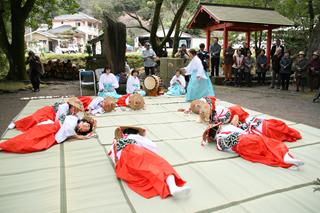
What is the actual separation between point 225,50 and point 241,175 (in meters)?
8.66

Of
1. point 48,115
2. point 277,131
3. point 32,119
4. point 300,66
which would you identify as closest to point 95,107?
point 48,115

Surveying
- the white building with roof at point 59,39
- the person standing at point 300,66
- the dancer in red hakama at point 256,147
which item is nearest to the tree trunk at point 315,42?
the person standing at point 300,66

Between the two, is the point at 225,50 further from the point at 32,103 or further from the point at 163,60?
the point at 32,103

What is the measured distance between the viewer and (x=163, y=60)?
10.5 meters

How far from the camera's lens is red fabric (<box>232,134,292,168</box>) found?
3673mm

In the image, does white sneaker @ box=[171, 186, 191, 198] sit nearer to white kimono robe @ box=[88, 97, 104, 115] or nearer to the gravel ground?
the gravel ground

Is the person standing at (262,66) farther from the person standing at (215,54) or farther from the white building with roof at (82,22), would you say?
the white building with roof at (82,22)

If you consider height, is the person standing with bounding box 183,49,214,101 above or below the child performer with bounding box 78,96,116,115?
above

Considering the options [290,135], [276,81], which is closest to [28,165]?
[290,135]

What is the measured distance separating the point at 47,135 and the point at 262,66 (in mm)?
8810

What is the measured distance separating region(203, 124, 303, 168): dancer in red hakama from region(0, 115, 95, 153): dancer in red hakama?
6.87 ft

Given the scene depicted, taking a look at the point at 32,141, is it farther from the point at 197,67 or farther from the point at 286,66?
the point at 286,66

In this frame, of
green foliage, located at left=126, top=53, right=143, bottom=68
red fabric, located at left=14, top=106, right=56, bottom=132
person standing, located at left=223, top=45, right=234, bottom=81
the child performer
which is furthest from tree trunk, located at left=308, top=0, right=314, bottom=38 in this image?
red fabric, located at left=14, top=106, right=56, bottom=132

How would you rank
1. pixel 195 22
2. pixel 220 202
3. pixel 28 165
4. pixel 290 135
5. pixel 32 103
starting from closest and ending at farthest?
pixel 220 202 < pixel 28 165 < pixel 290 135 < pixel 32 103 < pixel 195 22
